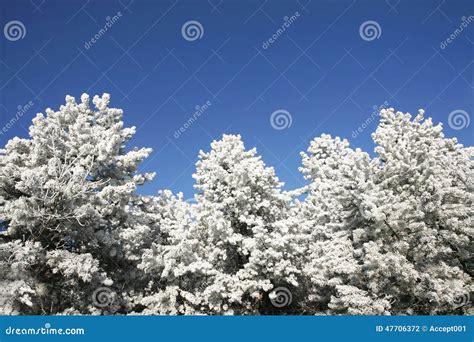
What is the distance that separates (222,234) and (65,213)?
6.76 m

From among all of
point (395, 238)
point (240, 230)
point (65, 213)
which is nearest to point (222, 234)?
point (240, 230)

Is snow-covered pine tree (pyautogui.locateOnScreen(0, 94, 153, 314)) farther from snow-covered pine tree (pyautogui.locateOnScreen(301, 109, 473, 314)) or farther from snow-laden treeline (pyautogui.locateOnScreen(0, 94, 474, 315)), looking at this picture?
snow-covered pine tree (pyautogui.locateOnScreen(301, 109, 473, 314))

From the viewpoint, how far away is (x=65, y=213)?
17.3 m

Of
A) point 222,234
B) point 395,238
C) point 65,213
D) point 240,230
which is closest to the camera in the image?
point 65,213

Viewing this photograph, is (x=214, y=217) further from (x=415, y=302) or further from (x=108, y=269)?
(x=415, y=302)

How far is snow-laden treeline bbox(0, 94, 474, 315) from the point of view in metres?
17.4

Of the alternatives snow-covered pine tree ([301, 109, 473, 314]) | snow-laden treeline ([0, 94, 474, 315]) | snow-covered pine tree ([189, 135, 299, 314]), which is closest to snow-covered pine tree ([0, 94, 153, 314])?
snow-laden treeline ([0, 94, 474, 315])

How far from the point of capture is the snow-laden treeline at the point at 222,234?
57.0ft

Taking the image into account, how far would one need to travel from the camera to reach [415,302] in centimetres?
1897

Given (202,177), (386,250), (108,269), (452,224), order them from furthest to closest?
1. (202,177)
2. (108,269)
3. (452,224)
4. (386,250)

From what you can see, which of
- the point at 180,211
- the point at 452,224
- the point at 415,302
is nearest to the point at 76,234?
the point at 180,211

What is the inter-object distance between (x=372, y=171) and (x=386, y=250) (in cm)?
377

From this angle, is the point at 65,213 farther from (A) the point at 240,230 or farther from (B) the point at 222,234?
(A) the point at 240,230

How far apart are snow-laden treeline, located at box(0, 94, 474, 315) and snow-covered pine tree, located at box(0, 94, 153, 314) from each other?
0.07 m
